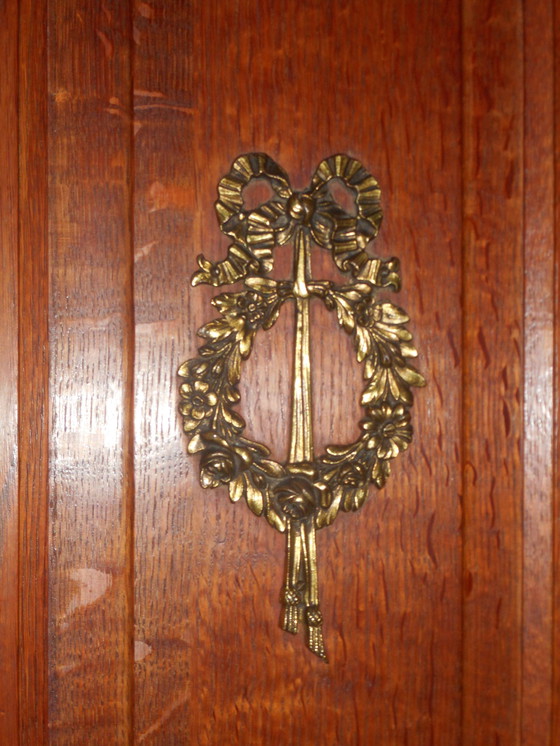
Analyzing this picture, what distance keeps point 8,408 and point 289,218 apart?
1.06 ft

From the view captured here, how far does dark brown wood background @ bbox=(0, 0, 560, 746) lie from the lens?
896mm

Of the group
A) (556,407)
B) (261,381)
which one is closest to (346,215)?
(261,381)

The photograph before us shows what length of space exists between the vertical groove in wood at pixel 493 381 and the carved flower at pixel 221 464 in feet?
0.77

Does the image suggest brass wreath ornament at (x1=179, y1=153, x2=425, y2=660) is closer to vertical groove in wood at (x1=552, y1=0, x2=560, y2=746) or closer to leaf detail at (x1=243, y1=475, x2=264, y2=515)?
leaf detail at (x1=243, y1=475, x2=264, y2=515)

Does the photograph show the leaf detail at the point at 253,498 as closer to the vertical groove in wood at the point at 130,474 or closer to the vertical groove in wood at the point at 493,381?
the vertical groove in wood at the point at 130,474

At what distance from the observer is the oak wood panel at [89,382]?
2.95ft

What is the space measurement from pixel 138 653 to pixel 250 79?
566mm

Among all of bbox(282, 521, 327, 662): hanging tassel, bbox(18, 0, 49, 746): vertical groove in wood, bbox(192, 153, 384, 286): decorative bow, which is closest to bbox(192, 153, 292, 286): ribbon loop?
bbox(192, 153, 384, 286): decorative bow

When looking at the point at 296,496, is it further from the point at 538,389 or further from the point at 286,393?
the point at 538,389

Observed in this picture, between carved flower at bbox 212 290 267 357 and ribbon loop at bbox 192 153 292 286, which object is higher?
ribbon loop at bbox 192 153 292 286

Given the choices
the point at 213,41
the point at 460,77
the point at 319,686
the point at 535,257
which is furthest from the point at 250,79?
the point at 319,686

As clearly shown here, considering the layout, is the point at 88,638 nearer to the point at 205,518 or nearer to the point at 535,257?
the point at 205,518

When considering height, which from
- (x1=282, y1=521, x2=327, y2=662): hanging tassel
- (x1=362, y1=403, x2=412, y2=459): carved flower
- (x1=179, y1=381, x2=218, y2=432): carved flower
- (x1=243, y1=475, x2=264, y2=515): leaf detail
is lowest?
(x1=282, y1=521, x2=327, y2=662): hanging tassel

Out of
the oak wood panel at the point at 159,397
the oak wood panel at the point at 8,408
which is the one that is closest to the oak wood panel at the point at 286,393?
the oak wood panel at the point at 159,397
